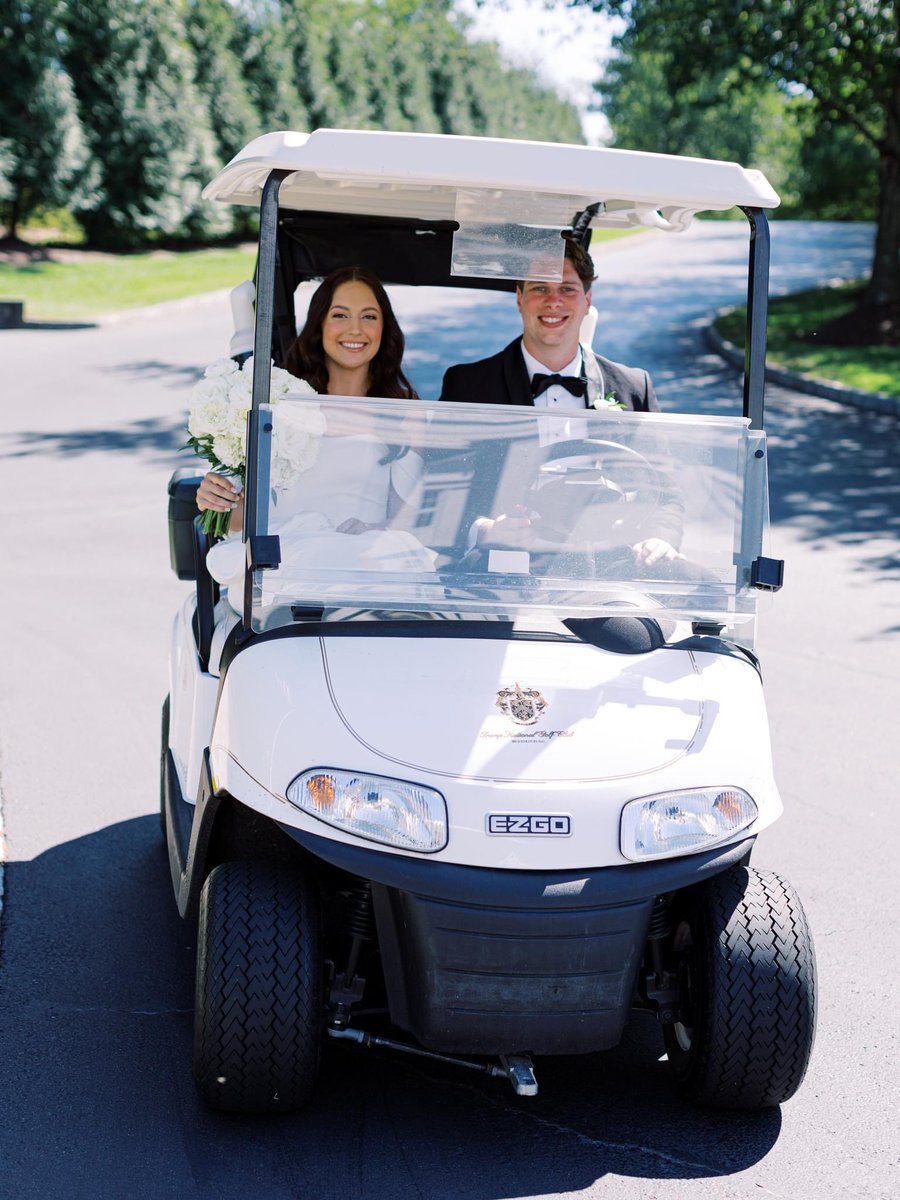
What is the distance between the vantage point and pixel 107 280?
1950cm

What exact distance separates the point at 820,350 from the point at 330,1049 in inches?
546

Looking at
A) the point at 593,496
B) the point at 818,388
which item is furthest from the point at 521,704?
the point at 818,388

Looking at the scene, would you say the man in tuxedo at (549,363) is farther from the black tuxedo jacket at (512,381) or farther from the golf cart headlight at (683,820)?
the golf cart headlight at (683,820)

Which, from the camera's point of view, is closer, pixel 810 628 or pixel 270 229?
pixel 270 229

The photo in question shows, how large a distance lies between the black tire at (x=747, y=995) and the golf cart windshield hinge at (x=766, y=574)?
640 millimetres

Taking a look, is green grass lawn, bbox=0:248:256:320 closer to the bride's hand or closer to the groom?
the groom

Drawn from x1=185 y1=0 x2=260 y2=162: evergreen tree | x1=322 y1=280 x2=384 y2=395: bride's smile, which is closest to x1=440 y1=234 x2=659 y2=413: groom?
x1=322 y1=280 x2=384 y2=395: bride's smile

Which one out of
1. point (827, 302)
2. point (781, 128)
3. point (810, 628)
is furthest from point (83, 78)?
point (781, 128)

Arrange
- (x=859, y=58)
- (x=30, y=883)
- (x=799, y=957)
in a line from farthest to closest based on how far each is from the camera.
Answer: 1. (x=859, y=58)
2. (x=30, y=883)
3. (x=799, y=957)

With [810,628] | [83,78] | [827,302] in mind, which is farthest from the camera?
[83,78]

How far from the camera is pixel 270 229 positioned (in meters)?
2.89

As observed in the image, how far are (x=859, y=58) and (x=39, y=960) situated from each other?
14993mm

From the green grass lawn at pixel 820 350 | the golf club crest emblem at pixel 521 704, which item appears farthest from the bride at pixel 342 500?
the green grass lawn at pixel 820 350

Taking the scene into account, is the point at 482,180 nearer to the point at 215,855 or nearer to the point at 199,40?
the point at 215,855
